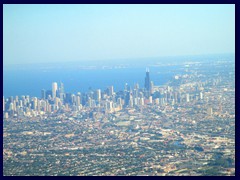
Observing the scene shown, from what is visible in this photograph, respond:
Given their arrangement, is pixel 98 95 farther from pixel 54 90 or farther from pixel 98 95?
pixel 54 90

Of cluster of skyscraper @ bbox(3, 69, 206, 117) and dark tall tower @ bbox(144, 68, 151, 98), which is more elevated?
dark tall tower @ bbox(144, 68, 151, 98)

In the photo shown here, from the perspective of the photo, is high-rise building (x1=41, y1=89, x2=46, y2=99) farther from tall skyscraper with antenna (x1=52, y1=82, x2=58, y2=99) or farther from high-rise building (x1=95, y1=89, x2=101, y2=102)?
high-rise building (x1=95, y1=89, x2=101, y2=102)

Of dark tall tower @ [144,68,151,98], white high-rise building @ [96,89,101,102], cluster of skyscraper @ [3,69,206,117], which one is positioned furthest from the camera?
dark tall tower @ [144,68,151,98]

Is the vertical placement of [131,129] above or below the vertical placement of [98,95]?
below

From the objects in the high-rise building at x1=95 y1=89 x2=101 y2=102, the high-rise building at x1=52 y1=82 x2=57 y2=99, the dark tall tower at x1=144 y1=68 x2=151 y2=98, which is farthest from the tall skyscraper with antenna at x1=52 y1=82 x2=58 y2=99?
the dark tall tower at x1=144 y1=68 x2=151 y2=98

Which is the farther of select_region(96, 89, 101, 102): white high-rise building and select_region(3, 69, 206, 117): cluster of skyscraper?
select_region(96, 89, 101, 102): white high-rise building

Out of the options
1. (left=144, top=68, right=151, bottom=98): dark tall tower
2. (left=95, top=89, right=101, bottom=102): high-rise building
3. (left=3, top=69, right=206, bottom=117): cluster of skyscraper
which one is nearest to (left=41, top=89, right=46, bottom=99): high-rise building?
(left=3, top=69, right=206, bottom=117): cluster of skyscraper

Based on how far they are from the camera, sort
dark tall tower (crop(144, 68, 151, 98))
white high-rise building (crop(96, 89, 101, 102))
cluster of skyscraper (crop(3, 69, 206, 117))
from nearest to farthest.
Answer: cluster of skyscraper (crop(3, 69, 206, 117)) → white high-rise building (crop(96, 89, 101, 102)) → dark tall tower (crop(144, 68, 151, 98))

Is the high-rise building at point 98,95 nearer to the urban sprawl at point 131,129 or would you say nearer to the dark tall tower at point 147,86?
the urban sprawl at point 131,129

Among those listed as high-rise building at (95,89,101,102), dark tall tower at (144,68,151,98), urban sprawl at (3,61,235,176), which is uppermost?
dark tall tower at (144,68,151,98)

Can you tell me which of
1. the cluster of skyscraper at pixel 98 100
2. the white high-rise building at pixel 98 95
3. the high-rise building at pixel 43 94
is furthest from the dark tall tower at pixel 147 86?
the high-rise building at pixel 43 94

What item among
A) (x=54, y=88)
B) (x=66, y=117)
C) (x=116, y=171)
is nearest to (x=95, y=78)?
(x=54, y=88)

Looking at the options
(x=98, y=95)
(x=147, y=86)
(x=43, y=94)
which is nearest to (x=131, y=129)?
(x=98, y=95)
